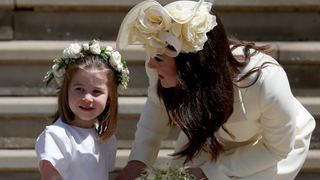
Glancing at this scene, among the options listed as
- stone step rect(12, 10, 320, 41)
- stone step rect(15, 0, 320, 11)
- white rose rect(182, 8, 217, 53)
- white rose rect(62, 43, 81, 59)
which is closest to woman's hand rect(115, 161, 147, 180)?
white rose rect(62, 43, 81, 59)

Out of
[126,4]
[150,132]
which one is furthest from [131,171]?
[126,4]

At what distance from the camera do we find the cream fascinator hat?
1.77 meters

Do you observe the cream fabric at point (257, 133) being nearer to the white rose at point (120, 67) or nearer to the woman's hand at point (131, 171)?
the woman's hand at point (131, 171)

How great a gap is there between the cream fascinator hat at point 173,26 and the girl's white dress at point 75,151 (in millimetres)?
657

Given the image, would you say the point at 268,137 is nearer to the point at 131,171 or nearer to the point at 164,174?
the point at 164,174

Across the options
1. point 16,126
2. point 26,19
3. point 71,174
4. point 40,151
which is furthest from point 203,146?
point 26,19

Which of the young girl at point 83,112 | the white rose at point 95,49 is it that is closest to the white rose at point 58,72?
the young girl at point 83,112

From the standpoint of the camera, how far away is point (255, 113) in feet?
6.79

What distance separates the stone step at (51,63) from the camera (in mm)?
3109

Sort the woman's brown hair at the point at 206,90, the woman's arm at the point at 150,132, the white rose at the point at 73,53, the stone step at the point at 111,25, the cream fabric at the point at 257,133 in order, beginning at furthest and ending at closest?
the stone step at the point at 111,25 < the woman's arm at the point at 150,132 < the white rose at the point at 73,53 < the cream fabric at the point at 257,133 < the woman's brown hair at the point at 206,90

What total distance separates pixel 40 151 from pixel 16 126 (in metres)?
1.34

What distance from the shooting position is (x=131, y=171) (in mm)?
2273

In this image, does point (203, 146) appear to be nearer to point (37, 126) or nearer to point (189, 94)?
point (189, 94)

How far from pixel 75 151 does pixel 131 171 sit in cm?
40
